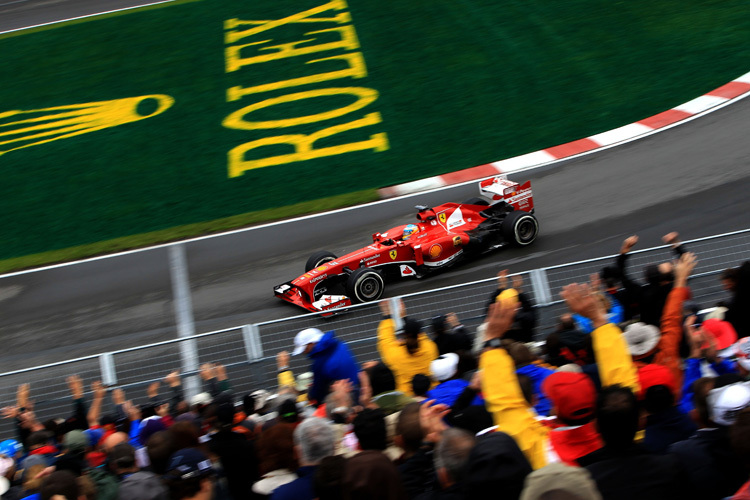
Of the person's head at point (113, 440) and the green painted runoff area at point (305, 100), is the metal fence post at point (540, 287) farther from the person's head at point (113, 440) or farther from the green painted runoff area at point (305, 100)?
the green painted runoff area at point (305, 100)

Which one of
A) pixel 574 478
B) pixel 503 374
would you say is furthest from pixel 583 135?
pixel 574 478

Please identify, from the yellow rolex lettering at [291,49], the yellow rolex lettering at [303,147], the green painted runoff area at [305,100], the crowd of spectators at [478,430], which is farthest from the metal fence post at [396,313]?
the yellow rolex lettering at [291,49]

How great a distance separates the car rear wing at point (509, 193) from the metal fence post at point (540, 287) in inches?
200

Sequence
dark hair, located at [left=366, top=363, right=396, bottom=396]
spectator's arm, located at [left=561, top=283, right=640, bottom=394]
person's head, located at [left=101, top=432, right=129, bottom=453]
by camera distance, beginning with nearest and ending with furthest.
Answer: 1. spectator's arm, located at [left=561, top=283, right=640, bottom=394]
2. dark hair, located at [left=366, top=363, right=396, bottom=396]
3. person's head, located at [left=101, top=432, right=129, bottom=453]

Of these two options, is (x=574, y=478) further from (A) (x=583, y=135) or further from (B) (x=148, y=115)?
(B) (x=148, y=115)

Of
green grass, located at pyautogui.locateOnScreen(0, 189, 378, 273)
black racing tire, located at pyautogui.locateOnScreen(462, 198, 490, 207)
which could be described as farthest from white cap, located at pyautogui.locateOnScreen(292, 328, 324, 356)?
green grass, located at pyautogui.locateOnScreen(0, 189, 378, 273)

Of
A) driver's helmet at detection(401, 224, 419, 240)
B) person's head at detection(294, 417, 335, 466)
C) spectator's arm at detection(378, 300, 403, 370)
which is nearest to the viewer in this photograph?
person's head at detection(294, 417, 335, 466)

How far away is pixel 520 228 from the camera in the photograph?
13633mm

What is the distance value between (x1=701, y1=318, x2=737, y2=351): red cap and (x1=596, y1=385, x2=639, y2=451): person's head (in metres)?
2.54

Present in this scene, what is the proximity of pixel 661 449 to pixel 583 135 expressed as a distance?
46.8ft

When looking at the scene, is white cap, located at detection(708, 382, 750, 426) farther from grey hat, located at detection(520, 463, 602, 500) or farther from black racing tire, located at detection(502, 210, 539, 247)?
black racing tire, located at detection(502, 210, 539, 247)

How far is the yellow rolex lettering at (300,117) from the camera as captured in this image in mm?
20453

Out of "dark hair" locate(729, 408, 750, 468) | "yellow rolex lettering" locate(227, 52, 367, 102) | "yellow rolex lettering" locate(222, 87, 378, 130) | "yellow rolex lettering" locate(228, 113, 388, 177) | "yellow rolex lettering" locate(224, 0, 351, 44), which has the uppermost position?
"yellow rolex lettering" locate(224, 0, 351, 44)

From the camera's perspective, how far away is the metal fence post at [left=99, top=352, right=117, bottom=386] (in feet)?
30.3
